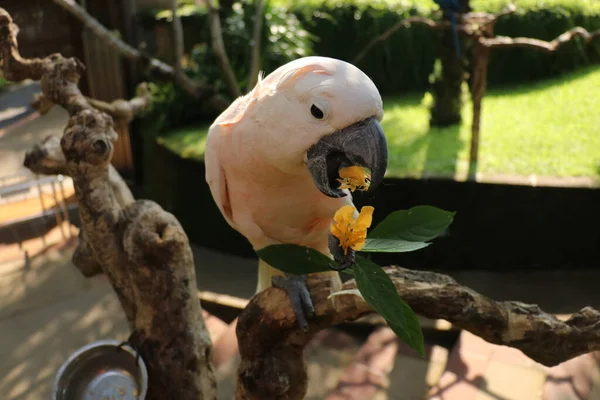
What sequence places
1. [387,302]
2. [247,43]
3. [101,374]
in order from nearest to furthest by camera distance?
[387,302]
[101,374]
[247,43]

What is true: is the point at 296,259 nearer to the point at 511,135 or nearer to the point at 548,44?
the point at 548,44

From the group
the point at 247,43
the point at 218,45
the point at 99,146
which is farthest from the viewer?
the point at 247,43

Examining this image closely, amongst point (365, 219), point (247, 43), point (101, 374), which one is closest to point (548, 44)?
point (247, 43)

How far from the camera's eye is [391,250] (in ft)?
3.58

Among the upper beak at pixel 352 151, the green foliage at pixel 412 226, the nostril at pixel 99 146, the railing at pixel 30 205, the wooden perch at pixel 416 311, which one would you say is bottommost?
the railing at pixel 30 205

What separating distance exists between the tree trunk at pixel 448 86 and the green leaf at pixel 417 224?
10.8 feet

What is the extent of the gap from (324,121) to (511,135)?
3363 millimetres

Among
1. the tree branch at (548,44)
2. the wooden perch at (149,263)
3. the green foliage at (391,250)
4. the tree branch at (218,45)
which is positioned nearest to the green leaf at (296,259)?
the green foliage at (391,250)

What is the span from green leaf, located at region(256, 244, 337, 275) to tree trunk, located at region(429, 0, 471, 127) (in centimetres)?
335

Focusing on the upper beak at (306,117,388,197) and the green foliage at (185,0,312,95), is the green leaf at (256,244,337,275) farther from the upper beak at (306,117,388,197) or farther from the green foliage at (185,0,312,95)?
the green foliage at (185,0,312,95)

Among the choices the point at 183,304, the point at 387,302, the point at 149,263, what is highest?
the point at 387,302

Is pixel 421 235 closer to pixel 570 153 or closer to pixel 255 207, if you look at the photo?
pixel 255 207

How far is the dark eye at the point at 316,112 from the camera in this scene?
3.57ft

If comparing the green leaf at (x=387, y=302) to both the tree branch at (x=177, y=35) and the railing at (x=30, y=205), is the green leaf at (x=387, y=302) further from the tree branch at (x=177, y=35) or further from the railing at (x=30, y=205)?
the railing at (x=30, y=205)
